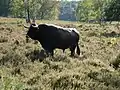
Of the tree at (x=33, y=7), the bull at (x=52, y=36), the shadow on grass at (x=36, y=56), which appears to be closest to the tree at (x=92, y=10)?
the tree at (x=33, y=7)

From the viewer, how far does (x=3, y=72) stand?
10109 mm

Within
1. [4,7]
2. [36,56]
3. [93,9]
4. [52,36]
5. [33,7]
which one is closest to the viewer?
[36,56]

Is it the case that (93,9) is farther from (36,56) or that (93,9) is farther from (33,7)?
(36,56)

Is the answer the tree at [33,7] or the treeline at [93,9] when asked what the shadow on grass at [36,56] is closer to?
the treeline at [93,9]

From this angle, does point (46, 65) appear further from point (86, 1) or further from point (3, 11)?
point (3, 11)

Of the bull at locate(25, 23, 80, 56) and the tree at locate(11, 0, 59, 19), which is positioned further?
the tree at locate(11, 0, 59, 19)

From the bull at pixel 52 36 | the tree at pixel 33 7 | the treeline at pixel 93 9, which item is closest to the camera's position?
the bull at pixel 52 36

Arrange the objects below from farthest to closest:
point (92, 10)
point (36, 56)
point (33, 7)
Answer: point (92, 10), point (33, 7), point (36, 56)

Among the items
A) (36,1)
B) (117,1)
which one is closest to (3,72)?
(117,1)

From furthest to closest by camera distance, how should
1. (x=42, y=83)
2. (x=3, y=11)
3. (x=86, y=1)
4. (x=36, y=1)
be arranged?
(x=3, y=11), (x=86, y=1), (x=36, y=1), (x=42, y=83)

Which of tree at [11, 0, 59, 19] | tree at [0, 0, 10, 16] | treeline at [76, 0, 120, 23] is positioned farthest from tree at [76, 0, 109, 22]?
tree at [0, 0, 10, 16]

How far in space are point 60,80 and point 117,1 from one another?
3111cm

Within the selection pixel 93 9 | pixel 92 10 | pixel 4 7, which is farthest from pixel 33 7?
pixel 4 7

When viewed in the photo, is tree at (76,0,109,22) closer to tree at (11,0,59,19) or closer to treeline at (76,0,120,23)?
treeline at (76,0,120,23)
